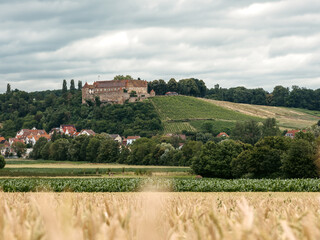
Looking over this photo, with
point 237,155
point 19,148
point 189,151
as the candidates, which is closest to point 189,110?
point 19,148

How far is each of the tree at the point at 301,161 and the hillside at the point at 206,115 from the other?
3461 inches

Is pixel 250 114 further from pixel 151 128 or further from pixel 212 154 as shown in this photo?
pixel 212 154

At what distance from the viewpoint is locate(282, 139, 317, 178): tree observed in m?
68.9

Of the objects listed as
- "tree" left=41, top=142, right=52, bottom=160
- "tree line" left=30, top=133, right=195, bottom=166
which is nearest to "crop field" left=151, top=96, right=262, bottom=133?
"tree line" left=30, top=133, right=195, bottom=166

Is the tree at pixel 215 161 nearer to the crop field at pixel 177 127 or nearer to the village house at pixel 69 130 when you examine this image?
the crop field at pixel 177 127

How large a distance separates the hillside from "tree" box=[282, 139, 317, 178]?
87.9m

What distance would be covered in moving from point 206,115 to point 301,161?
10981cm

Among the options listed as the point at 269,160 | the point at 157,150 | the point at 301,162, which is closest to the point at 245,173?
the point at 269,160

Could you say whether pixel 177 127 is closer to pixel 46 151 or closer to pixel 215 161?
pixel 46 151

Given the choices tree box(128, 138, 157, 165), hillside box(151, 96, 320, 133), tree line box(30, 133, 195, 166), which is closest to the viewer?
tree line box(30, 133, 195, 166)

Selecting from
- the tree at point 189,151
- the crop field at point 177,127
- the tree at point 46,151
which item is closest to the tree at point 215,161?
the tree at point 189,151

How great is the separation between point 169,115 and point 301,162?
4506 inches

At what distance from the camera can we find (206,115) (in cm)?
17850

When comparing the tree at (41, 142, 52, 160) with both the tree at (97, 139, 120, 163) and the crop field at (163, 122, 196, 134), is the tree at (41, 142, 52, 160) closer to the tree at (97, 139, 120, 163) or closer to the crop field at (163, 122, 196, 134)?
the tree at (97, 139, 120, 163)
